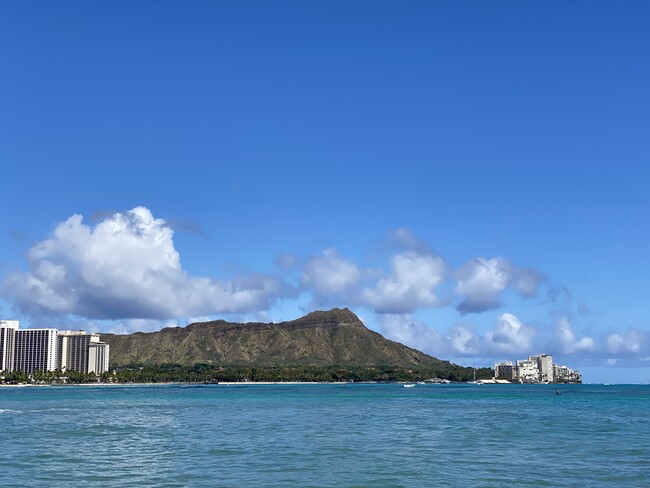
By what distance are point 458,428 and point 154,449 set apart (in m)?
26.3

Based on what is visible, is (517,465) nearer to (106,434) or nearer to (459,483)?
(459,483)

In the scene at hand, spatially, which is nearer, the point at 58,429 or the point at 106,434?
the point at 106,434

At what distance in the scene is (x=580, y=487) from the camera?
28656 mm

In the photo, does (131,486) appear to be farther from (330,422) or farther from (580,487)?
(330,422)

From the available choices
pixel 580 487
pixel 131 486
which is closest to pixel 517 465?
pixel 580 487

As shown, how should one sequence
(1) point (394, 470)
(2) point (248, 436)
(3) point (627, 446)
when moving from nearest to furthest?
(1) point (394, 470), (3) point (627, 446), (2) point (248, 436)

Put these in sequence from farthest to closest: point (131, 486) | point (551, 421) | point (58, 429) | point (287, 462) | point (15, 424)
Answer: point (551, 421)
point (15, 424)
point (58, 429)
point (287, 462)
point (131, 486)

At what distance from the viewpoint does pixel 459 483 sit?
1157 inches

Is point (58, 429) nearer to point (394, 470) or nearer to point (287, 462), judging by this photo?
point (287, 462)

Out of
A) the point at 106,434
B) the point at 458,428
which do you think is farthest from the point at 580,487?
the point at 106,434

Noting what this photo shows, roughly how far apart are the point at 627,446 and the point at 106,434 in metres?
34.3

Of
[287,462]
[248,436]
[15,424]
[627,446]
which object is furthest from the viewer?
[15,424]

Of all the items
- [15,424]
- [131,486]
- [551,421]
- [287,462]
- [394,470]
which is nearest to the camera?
[131,486]

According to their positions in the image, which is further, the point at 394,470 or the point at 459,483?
the point at 394,470
